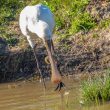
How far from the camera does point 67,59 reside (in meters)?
12.5

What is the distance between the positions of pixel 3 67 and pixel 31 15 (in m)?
2.01

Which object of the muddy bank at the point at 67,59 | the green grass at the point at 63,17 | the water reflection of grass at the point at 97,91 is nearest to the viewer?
the water reflection of grass at the point at 97,91

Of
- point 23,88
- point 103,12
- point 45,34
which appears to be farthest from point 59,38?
point 45,34

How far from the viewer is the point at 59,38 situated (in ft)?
43.8

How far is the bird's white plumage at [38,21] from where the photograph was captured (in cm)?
1012

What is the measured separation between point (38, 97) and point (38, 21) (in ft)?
4.80

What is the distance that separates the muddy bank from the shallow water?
51cm

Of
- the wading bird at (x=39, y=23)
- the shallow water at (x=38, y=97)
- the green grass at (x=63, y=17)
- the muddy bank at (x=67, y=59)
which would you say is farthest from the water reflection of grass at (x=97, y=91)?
the green grass at (x=63, y=17)

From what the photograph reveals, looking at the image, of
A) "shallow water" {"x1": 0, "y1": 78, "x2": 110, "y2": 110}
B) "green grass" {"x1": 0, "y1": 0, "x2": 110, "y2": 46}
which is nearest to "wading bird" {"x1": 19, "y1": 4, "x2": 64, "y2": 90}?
"shallow water" {"x1": 0, "y1": 78, "x2": 110, "y2": 110}

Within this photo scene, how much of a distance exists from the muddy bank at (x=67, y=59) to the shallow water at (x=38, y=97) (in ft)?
1.67

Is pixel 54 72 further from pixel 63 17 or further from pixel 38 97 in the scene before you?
pixel 63 17

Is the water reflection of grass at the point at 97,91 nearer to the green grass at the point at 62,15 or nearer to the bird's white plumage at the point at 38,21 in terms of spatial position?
the bird's white plumage at the point at 38,21

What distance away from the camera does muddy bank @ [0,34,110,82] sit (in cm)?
1210

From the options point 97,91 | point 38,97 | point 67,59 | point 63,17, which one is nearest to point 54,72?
point 97,91
